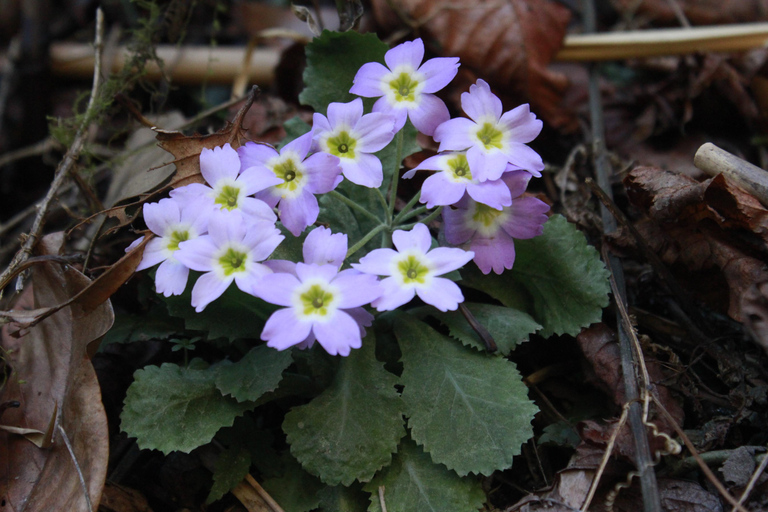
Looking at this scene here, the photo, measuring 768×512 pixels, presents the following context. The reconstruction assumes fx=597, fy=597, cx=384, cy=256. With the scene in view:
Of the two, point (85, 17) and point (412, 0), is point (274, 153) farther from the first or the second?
point (85, 17)

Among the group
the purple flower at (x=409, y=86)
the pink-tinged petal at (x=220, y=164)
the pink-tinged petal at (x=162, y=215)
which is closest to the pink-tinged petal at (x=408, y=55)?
the purple flower at (x=409, y=86)

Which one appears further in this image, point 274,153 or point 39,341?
point 39,341

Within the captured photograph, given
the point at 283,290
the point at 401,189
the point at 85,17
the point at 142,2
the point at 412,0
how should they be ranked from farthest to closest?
the point at 85,17 < the point at 412,0 < the point at 142,2 < the point at 401,189 < the point at 283,290

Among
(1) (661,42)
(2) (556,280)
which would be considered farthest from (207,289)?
(1) (661,42)

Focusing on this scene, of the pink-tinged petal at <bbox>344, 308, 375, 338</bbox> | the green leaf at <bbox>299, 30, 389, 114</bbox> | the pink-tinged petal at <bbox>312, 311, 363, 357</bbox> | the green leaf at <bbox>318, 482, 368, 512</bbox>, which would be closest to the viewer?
the pink-tinged petal at <bbox>312, 311, 363, 357</bbox>

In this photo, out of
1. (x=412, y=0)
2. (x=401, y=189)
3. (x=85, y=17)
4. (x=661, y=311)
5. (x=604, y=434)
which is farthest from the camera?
(x=85, y=17)

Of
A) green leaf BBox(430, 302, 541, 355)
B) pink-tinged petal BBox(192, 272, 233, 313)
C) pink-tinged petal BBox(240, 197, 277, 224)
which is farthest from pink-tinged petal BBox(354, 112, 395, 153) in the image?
green leaf BBox(430, 302, 541, 355)

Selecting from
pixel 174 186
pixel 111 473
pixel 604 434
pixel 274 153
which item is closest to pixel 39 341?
pixel 111 473

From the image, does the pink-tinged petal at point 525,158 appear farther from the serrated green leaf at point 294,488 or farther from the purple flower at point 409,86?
the serrated green leaf at point 294,488

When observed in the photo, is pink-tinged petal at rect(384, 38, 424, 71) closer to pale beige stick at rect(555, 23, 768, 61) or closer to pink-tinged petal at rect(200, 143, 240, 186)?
pink-tinged petal at rect(200, 143, 240, 186)
